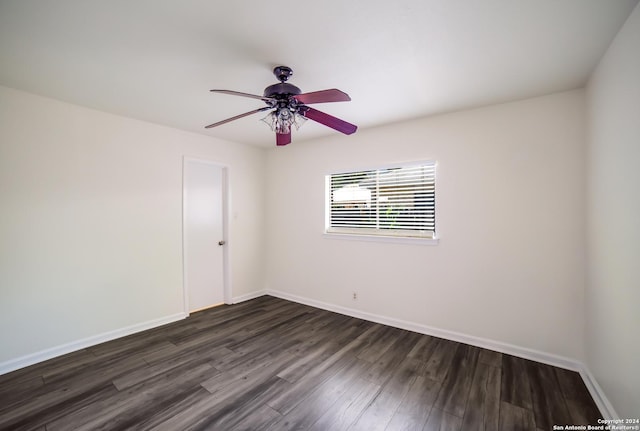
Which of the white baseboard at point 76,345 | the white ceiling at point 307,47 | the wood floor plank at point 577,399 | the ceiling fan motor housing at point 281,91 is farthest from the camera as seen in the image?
the white baseboard at point 76,345

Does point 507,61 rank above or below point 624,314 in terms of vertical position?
above

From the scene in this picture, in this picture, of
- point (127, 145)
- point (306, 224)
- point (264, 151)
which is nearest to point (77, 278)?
point (127, 145)

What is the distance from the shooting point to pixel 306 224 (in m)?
4.39

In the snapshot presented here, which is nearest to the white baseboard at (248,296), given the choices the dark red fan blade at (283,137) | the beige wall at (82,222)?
the beige wall at (82,222)

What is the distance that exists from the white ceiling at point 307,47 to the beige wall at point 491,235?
0.38 metres

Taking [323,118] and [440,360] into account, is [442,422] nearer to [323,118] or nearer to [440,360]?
[440,360]

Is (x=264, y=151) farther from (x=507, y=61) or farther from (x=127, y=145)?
(x=507, y=61)

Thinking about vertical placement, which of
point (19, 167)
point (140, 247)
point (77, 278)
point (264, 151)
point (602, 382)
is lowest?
point (602, 382)

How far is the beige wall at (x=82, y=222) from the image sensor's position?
2.54 m

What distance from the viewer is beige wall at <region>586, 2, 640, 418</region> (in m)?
1.57

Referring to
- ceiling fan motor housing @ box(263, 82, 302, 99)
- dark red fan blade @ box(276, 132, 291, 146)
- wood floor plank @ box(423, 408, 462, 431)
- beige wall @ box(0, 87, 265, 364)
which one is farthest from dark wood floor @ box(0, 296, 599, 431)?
ceiling fan motor housing @ box(263, 82, 302, 99)

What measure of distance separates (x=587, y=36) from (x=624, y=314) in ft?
5.73

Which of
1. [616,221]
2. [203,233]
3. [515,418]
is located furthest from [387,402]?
[203,233]

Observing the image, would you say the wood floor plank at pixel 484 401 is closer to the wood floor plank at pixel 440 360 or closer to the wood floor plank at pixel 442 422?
the wood floor plank at pixel 442 422
